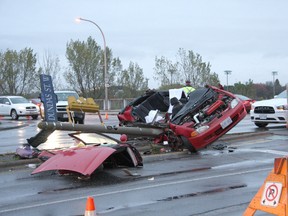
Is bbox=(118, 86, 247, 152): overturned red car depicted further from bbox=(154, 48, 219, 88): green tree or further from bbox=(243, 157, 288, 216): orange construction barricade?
bbox=(154, 48, 219, 88): green tree

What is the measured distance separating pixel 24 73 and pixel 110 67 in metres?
10.9

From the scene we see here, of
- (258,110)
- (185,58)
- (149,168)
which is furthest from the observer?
(185,58)

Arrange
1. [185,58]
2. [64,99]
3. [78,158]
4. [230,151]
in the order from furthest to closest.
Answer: [185,58], [64,99], [230,151], [78,158]

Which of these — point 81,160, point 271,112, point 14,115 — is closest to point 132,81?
point 14,115

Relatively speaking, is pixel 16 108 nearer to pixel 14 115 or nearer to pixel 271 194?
pixel 14 115

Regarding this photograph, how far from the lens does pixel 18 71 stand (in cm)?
6009

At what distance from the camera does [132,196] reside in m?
7.29

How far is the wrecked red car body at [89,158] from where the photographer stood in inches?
327

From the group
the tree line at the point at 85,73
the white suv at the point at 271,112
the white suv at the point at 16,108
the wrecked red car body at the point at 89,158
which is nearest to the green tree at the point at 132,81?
the tree line at the point at 85,73

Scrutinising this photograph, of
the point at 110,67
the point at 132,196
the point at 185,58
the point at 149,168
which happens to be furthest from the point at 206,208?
the point at 110,67

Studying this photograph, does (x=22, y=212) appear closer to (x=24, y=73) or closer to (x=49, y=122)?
(x=49, y=122)

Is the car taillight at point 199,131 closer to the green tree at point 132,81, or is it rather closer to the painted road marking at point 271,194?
the painted road marking at point 271,194

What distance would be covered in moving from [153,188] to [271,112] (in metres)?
10.9

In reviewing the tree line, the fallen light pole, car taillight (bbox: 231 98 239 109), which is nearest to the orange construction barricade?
the fallen light pole
